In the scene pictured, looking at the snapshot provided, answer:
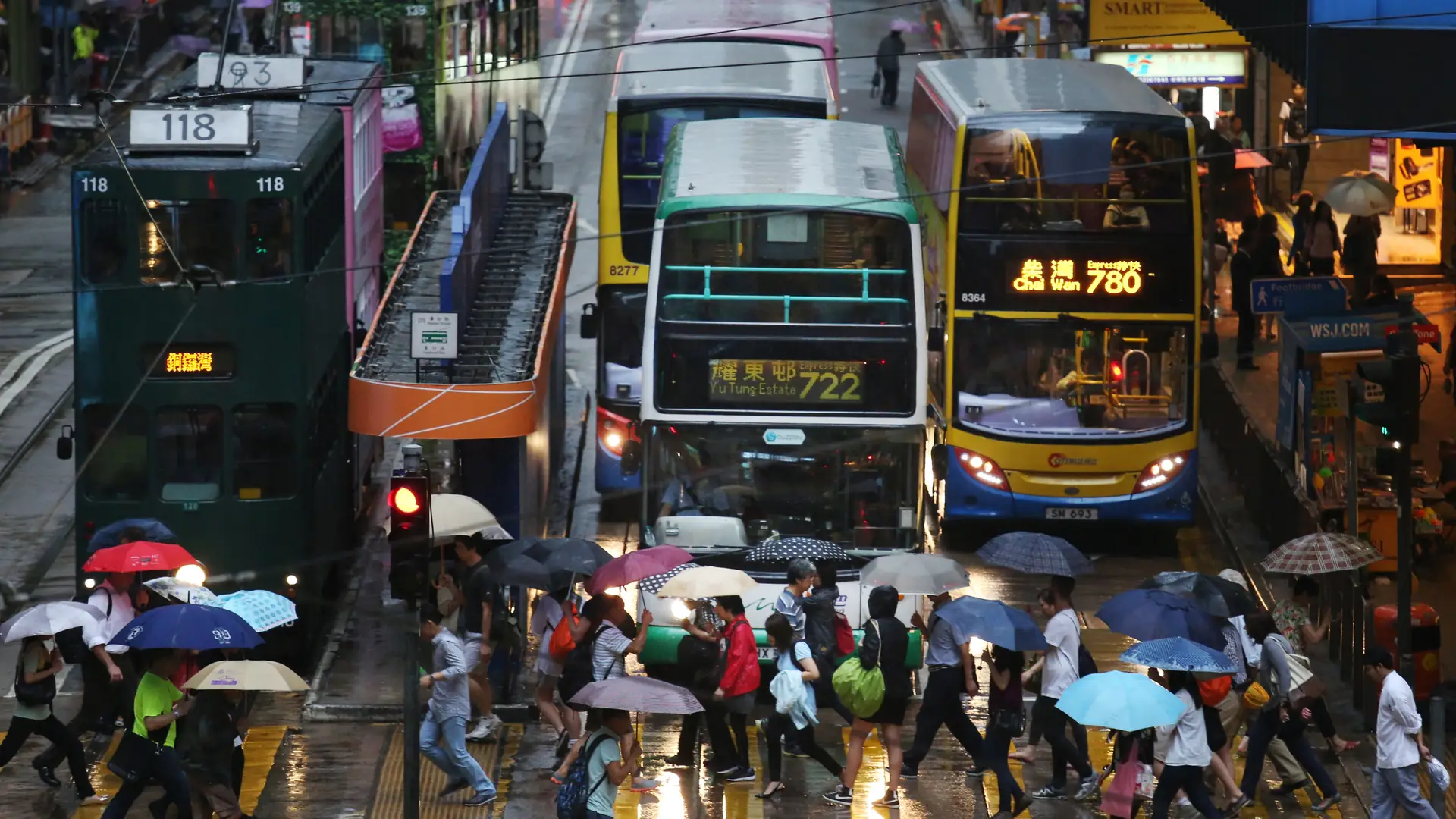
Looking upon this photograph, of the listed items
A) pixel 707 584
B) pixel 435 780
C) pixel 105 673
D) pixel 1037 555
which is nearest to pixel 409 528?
pixel 435 780

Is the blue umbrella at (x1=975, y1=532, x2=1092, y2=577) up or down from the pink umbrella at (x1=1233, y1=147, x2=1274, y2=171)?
down

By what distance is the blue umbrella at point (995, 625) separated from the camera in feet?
47.2

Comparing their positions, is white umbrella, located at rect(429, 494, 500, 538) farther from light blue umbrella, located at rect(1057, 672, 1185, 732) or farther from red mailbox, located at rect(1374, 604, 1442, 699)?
red mailbox, located at rect(1374, 604, 1442, 699)

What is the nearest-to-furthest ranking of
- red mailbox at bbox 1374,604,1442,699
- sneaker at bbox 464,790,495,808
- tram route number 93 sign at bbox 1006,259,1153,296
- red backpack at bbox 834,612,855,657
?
sneaker at bbox 464,790,495,808 → red backpack at bbox 834,612,855,657 → red mailbox at bbox 1374,604,1442,699 → tram route number 93 sign at bbox 1006,259,1153,296

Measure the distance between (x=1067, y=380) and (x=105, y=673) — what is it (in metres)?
9.62

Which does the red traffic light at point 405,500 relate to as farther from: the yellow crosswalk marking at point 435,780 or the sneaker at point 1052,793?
the sneaker at point 1052,793

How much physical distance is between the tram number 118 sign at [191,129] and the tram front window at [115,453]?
210cm

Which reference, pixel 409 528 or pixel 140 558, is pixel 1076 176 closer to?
pixel 409 528

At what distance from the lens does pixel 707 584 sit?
49.9 ft

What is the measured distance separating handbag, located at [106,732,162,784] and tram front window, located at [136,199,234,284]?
5076 millimetres

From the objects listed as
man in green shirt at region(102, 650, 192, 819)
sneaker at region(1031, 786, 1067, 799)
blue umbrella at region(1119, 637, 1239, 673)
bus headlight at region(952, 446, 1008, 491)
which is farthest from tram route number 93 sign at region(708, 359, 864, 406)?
man in green shirt at region(102, 650, 192, 819)

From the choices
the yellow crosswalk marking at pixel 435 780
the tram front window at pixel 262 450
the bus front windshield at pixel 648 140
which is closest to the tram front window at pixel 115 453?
the tram front window at pixel 262 450

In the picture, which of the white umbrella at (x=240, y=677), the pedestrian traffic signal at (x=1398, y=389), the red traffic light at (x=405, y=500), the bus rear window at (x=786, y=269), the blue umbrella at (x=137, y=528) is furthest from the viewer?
the bus rear window at (x=786, y=269)

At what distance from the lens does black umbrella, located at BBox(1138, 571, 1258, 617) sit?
14.8 m
